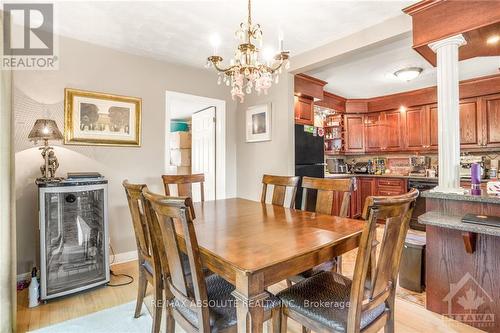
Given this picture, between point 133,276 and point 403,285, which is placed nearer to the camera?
point 403,285

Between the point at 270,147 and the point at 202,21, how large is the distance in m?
1.76

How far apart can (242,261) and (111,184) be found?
2474 mm

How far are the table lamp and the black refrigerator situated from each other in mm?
2631

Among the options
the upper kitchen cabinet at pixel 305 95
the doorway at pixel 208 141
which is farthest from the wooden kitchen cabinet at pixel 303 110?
the doorway at pixel 208 141

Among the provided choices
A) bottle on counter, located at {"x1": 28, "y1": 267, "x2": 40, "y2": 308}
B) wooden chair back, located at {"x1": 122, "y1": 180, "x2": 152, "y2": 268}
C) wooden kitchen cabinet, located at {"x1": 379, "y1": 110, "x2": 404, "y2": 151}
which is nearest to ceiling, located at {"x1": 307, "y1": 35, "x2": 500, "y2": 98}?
Answer: wooden kitchen cabinet, located at {"x1": 379, "y1": 110, "x2": 404, "y2": 151}

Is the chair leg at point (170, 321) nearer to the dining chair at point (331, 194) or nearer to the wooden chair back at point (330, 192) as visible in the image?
the dining chair at point (331, 194)

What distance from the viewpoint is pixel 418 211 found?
4281mm

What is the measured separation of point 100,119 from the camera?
2.88 metres

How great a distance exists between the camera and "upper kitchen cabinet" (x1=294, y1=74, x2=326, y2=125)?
364cm

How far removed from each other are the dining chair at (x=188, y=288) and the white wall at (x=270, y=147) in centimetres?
220

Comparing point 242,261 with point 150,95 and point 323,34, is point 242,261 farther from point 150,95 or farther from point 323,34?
point 150,95

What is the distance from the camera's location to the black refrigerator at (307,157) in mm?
3412

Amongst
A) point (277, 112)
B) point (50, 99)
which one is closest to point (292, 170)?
point (277, 112)

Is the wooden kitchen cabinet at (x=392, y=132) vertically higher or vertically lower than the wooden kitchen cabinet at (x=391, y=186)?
higher
